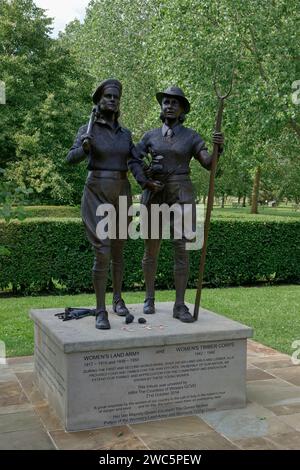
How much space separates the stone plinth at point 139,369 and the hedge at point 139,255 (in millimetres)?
5399

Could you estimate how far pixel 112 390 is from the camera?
4703mm

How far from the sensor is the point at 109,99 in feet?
16.6

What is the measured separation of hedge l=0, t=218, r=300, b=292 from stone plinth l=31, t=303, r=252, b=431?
5399 mm

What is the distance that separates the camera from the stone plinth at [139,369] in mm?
4590

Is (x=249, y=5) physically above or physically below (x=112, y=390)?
above

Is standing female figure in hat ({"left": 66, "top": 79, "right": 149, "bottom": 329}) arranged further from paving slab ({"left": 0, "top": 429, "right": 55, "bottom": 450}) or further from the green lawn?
the green lawn

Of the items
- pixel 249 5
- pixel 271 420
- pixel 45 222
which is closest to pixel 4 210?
pixel 271 420

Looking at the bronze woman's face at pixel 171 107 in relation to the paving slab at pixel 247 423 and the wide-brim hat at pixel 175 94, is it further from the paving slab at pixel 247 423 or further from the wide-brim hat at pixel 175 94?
the paving slab at pixel 247 423

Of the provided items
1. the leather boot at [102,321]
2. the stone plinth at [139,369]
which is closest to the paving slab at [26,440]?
the stone plinth at [139,369]

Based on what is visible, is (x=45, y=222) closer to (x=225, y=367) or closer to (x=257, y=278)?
(x=257, y=278)

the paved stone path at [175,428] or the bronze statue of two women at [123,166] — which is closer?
the paved stone path at [175,428]

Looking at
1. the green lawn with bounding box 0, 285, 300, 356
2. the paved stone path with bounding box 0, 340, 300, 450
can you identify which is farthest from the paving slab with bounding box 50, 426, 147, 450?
the green lawn with bounding box 0, 285, 300, 356

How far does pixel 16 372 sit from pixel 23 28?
753 inches

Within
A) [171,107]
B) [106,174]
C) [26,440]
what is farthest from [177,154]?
[26,440]
